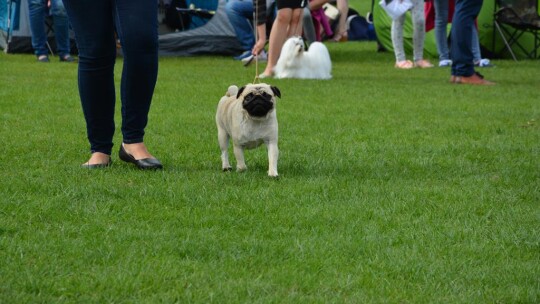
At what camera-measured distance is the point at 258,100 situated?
16.8ft

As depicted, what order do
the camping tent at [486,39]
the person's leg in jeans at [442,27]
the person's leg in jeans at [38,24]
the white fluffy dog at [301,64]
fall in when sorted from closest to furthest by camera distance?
the white fluffy dog at [301,64], the person's leg in jeans at [442,27], the person's leg in jeans at [38,24], the camping tent at [486,39]

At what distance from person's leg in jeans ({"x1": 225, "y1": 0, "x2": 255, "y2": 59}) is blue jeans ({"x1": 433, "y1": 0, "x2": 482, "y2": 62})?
3.24 metres

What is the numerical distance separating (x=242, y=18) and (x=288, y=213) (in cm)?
1175

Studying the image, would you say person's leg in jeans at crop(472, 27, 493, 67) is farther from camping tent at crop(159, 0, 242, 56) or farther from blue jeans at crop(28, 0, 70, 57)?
blue jeans at crop(28, 0, 70, 57)

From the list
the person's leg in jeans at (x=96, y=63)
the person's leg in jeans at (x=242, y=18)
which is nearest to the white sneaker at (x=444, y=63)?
the person's leg in jeans at (x=242, y=18)

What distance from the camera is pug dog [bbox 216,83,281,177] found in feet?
16.9

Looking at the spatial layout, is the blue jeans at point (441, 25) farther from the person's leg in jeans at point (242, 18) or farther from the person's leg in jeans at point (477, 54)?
the person's leg in jeans at point (242, 18)

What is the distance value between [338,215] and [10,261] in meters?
1.43

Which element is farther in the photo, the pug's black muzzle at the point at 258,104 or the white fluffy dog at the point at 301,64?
the white fluffy dog at the point at 301,64

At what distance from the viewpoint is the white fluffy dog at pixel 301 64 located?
1199cm

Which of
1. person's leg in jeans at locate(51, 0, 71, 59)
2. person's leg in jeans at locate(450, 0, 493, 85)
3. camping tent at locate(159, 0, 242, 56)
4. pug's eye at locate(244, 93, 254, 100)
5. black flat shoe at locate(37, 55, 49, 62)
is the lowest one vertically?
camping tent at locate(159, 0, 242, 56)

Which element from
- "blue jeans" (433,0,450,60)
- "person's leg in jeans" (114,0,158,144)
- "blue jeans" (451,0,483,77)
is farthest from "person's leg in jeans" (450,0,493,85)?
"person's leg in jeans" (114,0,158,144)

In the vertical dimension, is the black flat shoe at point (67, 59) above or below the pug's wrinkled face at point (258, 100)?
below

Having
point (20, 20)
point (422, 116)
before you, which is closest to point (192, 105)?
point (422, 116)
